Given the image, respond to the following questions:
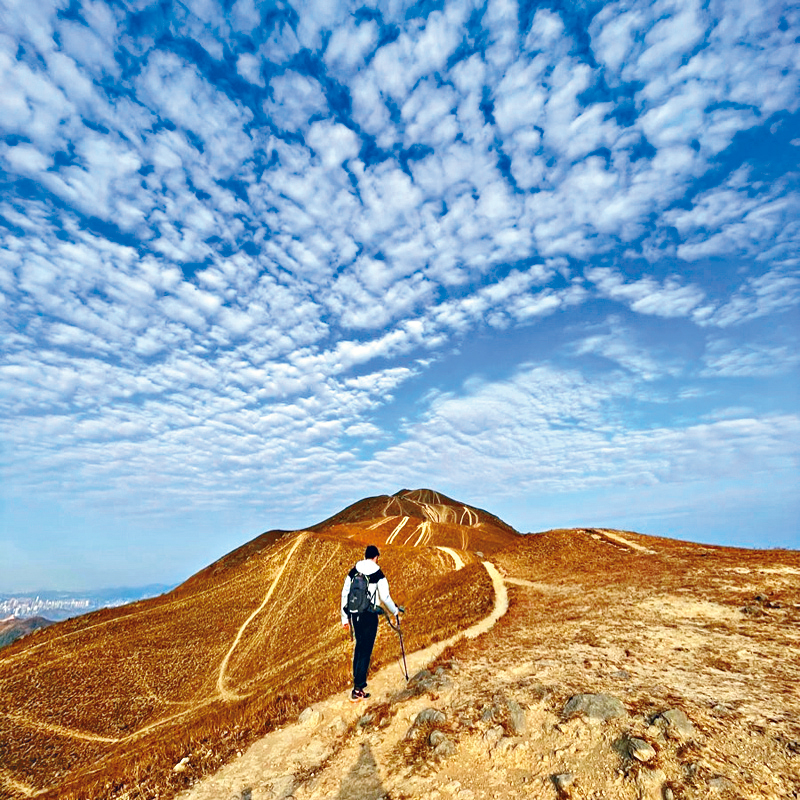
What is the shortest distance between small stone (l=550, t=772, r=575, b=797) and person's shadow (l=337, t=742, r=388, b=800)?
3513 mm

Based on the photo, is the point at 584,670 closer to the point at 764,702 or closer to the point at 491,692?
the point at 491,692

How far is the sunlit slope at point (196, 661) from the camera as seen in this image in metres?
16.9

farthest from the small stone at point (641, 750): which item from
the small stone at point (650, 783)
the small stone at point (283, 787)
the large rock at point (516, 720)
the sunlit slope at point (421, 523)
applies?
the sunlit slope at point (421, 523)

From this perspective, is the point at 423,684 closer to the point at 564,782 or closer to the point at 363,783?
the point at 363,783

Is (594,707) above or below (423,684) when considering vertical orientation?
above

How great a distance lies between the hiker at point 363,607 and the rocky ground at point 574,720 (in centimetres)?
99

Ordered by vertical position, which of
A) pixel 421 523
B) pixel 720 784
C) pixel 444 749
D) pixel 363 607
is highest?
pixel 421 523

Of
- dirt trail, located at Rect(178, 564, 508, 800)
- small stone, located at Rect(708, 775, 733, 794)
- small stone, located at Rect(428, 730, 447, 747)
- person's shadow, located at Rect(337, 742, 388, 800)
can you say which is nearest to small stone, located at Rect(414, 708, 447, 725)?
small stone, located at Rect(428, 730, 447, 747)

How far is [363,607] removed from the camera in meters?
14.0

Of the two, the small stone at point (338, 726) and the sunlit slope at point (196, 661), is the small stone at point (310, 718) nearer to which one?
the small stone at point (338, 726)

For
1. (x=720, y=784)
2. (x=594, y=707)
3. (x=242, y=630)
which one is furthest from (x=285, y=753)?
(x=242, y=630)

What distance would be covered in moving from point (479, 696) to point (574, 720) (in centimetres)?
322

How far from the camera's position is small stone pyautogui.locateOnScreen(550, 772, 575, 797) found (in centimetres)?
879

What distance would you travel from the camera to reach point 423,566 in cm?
5203
